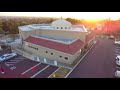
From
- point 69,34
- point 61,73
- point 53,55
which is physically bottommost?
point 61,73

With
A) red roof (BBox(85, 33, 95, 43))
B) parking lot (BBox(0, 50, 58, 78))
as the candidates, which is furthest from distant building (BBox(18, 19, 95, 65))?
parking lot (BBox(0, 50, 58, 78))

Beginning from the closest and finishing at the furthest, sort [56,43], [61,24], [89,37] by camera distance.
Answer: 1. [56,43]
2. [61,24]
3. [89,37]

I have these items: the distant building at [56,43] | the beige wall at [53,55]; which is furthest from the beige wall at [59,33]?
the beige wall at [53,55]

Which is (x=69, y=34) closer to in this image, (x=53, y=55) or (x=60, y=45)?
(x=60, y=45)

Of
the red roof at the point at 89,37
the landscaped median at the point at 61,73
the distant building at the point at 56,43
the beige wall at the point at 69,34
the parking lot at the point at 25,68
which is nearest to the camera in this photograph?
the landscaped median at the point at 61,73

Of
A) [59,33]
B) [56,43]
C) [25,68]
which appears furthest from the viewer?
[59,33]

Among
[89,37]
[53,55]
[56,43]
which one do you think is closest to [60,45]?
[56,43]

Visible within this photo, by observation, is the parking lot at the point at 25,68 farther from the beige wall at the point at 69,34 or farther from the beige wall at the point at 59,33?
the beige wall at the point at 69,34
